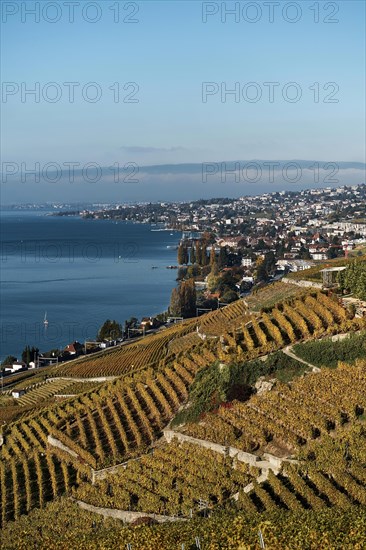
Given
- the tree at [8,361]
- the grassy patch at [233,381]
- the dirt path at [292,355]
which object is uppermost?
the dirt path at [292,355]

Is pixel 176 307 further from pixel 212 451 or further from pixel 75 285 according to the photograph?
pixel 212 451

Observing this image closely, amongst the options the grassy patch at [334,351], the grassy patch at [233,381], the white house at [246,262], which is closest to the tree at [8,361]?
the grassy patch at [233,381]

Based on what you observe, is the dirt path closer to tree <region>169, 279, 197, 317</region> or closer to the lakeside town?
the lakeside town

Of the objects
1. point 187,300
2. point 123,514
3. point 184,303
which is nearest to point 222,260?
point 187,300

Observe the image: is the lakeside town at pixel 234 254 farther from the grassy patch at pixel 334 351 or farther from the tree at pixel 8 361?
the grassy patch at pixel 334 351

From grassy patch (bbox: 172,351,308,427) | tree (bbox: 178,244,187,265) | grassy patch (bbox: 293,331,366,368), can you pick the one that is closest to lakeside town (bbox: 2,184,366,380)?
tree (bbox: 178,244,187,265)
